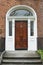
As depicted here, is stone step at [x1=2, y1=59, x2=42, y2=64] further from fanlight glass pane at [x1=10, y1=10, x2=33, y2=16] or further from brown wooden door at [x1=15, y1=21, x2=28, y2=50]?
fanlight glass pane at [x1=10, y1=10, x2=33, y2=16]

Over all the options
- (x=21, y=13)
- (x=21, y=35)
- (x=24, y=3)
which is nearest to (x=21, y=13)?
(x=21, y=13)

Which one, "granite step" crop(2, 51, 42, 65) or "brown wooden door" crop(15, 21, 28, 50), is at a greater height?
"brown wooden door" crop(15, 21, 28, 50)

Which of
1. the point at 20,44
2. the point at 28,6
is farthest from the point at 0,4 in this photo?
the point at 20,44

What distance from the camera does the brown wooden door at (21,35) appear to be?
18.2 meters

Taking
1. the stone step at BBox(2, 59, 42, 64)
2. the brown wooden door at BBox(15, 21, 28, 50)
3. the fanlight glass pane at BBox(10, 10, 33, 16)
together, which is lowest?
the stone step at BBox(2, 59, 42, 64)

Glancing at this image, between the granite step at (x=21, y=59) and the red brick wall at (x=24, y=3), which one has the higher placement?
the red brick wall at (x=24, y=3)

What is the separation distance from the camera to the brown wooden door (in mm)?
18156

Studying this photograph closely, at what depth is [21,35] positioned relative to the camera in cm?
1827

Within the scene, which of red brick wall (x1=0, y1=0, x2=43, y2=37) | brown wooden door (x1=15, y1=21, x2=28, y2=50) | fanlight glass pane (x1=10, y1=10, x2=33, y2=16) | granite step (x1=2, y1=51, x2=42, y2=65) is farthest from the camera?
fanlight glass pane (x1=10, y1=10, x2=33, y2=16)

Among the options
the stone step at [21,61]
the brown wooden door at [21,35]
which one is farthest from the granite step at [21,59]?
the brown wooden door at [21,35]

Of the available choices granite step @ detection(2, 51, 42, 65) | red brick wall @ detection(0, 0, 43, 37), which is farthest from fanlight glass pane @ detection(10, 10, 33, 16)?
granite step @ detection(2, 51, 42, 65)

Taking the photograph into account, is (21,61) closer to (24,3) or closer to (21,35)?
(21,35)

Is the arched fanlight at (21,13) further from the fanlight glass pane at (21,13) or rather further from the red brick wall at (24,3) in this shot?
the red brick wall at (24,3)

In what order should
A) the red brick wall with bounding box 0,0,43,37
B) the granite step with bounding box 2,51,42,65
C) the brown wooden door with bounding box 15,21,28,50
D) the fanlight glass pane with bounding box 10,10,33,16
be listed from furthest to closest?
the fanlight glass pane with bounding box 10,10,33,16 → the brown wooden door with bounding box 15,21,28,50 → the red brick wall with bounding box 0,0,43,37 → the granite step with bounding box 2,51,42,65
